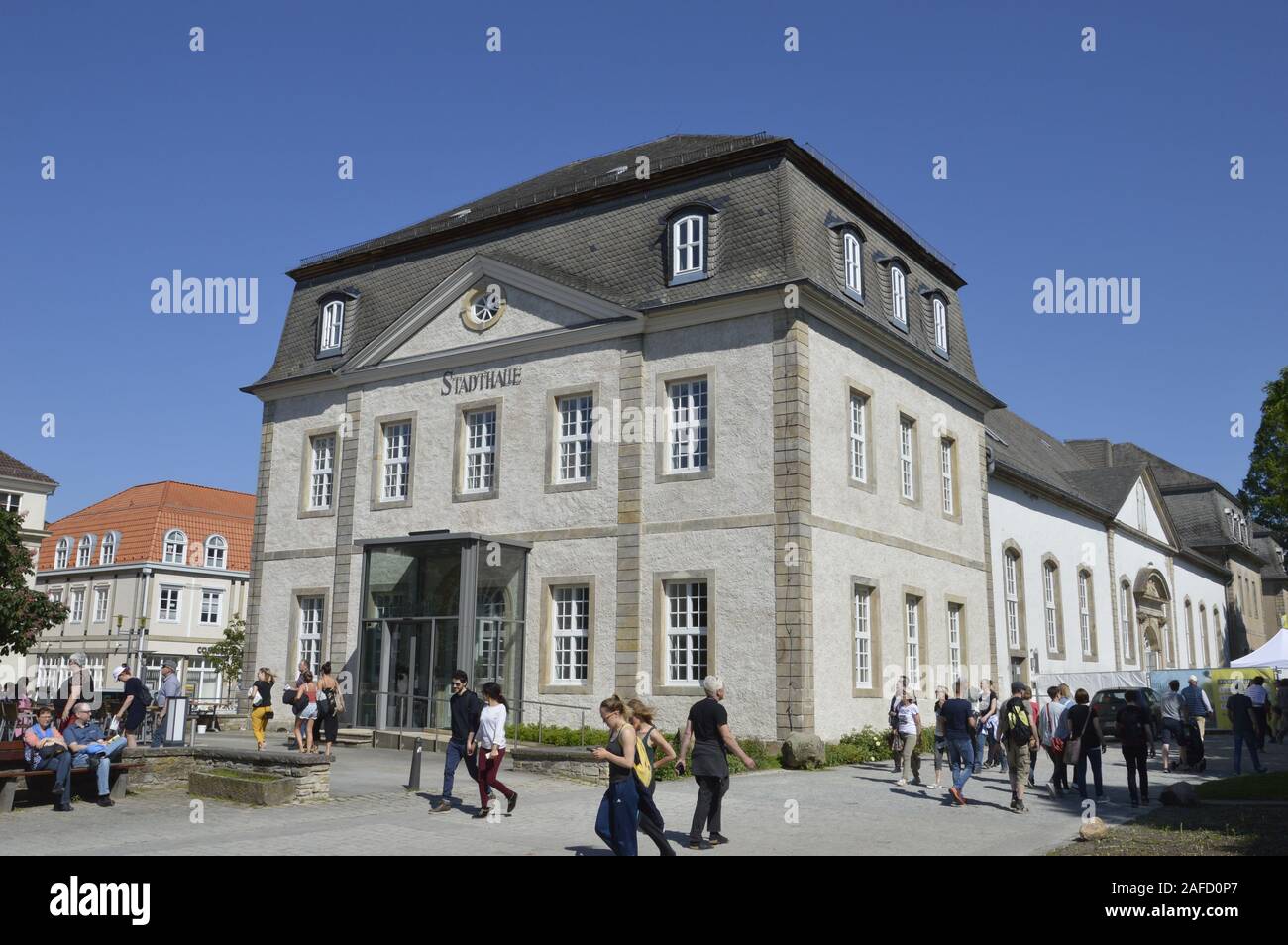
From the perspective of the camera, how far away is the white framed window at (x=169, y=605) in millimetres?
57531

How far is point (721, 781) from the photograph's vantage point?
454 inches

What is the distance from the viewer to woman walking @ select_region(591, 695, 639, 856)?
955 centimetres

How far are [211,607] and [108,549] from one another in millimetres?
5830

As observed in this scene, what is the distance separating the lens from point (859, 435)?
2369cm

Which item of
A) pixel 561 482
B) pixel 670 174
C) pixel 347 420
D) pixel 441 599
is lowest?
pixel 441 599

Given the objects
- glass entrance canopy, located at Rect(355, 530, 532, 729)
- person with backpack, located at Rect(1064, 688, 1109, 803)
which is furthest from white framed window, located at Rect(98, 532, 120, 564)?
person with backpack, located at Rect(1064, 688, 1109, 803)

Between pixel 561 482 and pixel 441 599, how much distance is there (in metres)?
3.43

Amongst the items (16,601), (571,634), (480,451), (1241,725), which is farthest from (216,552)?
(1241,725)

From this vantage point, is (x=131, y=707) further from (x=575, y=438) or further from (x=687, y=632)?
(x=575, y=438)

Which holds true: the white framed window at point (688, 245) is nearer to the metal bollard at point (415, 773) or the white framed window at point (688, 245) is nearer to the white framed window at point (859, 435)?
the white framed window at point (859, 435)

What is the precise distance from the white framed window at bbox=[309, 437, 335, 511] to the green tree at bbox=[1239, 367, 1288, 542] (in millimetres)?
26909

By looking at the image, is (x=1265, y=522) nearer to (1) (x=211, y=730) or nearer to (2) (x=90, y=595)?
(1) (x=211, y=730)

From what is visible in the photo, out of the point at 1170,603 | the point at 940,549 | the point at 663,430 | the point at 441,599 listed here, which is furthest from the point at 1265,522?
→ the point at 441,599

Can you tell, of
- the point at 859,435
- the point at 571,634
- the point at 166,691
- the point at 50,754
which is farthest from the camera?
the point at 859,435
